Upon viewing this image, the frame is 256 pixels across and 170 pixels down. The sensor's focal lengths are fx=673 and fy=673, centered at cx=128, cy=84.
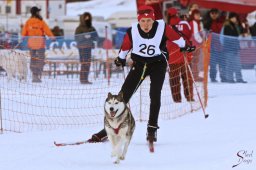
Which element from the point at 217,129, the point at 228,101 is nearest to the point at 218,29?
the point at 228,101

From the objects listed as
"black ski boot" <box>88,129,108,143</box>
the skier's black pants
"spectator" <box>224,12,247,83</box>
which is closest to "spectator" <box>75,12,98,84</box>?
"spectator" <box>224,12,247,83</box>

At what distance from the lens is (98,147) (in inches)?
263

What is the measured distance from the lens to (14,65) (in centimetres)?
1331

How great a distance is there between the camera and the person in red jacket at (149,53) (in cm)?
662

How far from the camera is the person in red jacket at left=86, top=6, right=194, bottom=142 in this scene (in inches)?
261

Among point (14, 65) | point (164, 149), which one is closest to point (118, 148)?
point (164, 149)

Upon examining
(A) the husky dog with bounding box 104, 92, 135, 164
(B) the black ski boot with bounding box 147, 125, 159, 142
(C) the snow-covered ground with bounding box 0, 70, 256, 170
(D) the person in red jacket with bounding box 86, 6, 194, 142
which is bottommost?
(C) the snow-covered ground with bounding box 0, 70, 256, 170

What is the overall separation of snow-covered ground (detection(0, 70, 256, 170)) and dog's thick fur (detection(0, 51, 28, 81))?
4.75 m

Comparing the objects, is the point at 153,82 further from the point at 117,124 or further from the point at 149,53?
the point at 117,124

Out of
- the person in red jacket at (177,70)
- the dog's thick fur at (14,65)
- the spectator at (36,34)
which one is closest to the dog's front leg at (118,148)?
the person in red jacket at (177,70)

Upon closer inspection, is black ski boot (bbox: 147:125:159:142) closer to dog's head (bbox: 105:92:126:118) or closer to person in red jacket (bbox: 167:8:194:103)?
dog's head (bbox: 105:92:126:118)

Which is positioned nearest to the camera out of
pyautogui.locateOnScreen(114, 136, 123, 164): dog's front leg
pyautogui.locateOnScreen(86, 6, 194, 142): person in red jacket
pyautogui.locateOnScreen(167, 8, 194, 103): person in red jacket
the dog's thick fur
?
pyautogui.locateOnScreen(114, 136, 123, 164): dog's front leg

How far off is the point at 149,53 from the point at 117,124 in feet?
3.15

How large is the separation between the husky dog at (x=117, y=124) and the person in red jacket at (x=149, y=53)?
0.54 m
